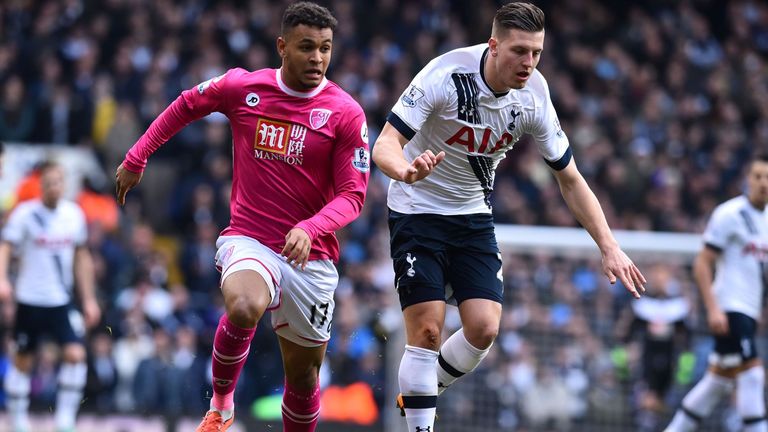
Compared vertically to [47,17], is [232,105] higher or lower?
lower

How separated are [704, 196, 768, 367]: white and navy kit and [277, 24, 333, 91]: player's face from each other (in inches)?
206

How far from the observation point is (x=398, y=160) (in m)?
6.76

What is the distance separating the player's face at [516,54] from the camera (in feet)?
23.6

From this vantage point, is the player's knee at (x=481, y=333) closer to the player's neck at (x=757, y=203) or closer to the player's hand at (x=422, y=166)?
the player's hand at (x=422, y=166)

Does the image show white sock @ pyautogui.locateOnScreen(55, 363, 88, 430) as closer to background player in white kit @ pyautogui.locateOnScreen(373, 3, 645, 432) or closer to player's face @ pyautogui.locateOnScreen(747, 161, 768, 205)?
background player in white kit @ pyautogui.locateOnScreen(373, 3, 645, 432)

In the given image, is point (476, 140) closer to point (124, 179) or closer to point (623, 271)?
point (623, 271)

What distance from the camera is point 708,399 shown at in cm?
1109

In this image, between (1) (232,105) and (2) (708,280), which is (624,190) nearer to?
(2) (708,280)

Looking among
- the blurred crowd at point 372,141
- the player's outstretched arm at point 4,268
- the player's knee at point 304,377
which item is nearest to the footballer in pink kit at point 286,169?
the player's knee at point 304,377

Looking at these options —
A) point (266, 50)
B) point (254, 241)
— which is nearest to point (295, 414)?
point (254, 241)

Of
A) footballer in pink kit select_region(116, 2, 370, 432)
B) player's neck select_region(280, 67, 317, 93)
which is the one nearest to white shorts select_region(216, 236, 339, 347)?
footballer in pink kit select_region(116, 2, 370, 432)

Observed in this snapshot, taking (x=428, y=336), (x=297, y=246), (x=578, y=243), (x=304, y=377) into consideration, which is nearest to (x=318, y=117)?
(x=297, y=246)

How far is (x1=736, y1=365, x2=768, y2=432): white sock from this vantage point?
11016 millimetres

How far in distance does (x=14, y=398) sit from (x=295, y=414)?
5.01 meters
